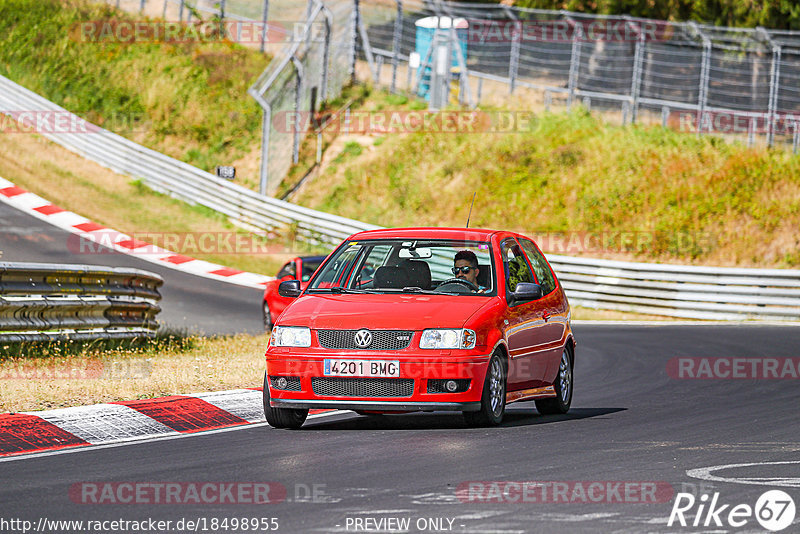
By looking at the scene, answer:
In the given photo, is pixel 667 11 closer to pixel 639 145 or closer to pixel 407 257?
pixel 639 145

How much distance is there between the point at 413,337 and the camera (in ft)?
30.2

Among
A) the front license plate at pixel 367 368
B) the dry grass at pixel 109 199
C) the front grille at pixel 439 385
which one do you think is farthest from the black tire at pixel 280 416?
the dry grass at pixel 109 199

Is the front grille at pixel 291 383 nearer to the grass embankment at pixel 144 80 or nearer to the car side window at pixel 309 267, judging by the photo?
the car side window at pixel 309 267

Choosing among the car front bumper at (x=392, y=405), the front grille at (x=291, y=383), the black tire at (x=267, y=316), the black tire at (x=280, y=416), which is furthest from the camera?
the black tire at (x=267, y=316)

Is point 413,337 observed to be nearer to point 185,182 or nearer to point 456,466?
point 456,466

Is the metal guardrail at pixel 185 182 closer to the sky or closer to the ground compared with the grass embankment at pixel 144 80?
closer to the ground

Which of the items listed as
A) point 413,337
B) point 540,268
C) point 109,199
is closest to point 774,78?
point 109,199

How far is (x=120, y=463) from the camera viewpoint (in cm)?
795

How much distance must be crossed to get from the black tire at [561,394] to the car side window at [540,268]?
593 millimetres

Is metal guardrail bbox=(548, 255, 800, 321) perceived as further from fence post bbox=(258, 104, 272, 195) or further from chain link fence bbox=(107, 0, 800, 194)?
fence post bbox=(258, 104, 272, 195)

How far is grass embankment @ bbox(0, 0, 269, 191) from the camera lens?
41.7 metres

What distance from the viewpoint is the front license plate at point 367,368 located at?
9.17 meters

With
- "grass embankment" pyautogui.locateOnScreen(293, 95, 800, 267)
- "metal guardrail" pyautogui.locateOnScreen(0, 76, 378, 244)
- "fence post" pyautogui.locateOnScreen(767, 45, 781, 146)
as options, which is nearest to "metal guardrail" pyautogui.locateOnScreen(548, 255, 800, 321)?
"grass embankment" pyautogui.locateOnScreen(293, 95, 800, 267)

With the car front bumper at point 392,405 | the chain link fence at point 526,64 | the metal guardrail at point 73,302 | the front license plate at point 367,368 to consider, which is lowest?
the metal guardrail at point 73,302
